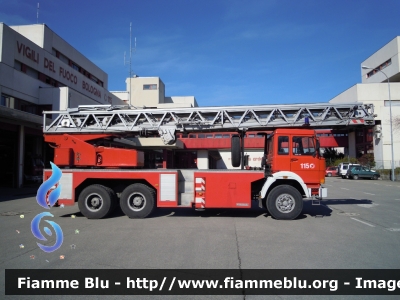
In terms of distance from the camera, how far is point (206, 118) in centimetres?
1175

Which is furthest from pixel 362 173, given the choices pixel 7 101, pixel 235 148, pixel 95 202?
pixel 7 101

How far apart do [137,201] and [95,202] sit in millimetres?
1401

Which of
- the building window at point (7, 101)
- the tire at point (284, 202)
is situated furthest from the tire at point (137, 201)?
the building window at point (7, 101)

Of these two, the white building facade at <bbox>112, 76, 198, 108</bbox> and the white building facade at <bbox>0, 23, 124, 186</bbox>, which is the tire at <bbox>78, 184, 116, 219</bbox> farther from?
the white building facade at <bbox>112, 76, 198, 108</bbox>

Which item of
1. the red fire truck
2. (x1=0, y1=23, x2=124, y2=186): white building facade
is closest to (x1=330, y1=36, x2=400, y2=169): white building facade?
the red fire truck

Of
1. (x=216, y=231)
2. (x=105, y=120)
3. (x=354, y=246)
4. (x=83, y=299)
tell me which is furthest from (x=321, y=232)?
(x=105, y=120)

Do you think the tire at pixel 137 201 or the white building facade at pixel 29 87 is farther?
the white building facade at pixel 29 87

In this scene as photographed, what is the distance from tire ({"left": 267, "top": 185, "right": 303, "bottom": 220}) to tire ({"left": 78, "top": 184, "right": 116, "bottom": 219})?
17.3 feet

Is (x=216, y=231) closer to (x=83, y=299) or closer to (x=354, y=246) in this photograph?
(x=354, y=246)

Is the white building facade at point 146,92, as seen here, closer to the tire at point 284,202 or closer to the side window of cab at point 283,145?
the side window of cab at point 283,145

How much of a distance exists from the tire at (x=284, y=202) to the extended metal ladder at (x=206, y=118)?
7.98 ft

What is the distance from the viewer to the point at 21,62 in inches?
972

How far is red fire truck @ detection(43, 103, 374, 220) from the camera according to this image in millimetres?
10172

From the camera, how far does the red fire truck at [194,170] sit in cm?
1017
